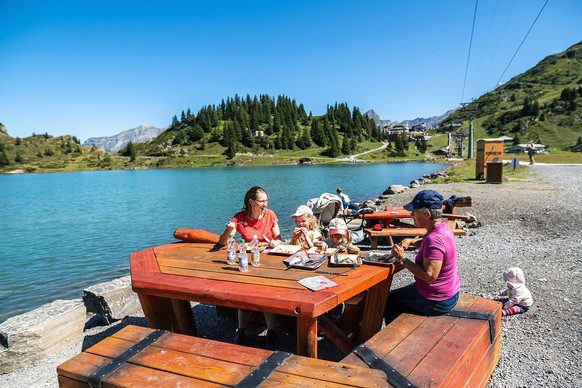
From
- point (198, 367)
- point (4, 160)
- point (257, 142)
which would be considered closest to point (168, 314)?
point (198, 367)

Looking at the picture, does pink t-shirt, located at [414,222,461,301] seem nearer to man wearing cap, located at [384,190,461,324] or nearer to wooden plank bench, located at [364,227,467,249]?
man wearing cap, located at [384,190,461,324]

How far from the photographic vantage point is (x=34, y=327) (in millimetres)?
6305

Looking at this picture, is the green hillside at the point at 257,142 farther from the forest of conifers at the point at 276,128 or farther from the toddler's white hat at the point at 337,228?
the toddler's white hat at the point at 337,228

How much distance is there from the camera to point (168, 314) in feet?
18.9

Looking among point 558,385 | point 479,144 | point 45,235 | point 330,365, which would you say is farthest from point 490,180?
point 45,235

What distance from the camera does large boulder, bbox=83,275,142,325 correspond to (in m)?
7.49

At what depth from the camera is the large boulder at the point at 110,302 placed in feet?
24.6

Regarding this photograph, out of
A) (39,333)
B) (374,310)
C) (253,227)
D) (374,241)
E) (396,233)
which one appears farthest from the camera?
(374,241)

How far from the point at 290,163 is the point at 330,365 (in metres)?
129

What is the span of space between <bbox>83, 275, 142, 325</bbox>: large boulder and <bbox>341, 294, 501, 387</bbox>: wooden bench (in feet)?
18.8

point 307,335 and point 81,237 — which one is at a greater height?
point 307,335

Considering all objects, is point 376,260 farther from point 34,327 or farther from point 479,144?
point 479,144

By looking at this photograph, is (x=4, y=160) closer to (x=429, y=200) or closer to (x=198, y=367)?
(x=198, y=367)

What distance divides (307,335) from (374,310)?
1.29m
